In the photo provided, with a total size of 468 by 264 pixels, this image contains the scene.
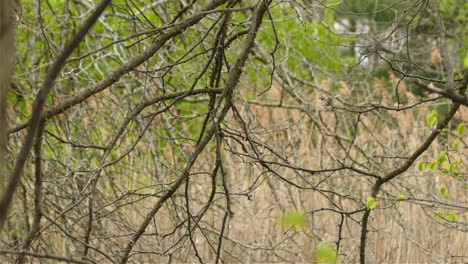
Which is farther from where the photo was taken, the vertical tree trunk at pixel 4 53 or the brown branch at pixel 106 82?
the brown branch at pixel 106 82

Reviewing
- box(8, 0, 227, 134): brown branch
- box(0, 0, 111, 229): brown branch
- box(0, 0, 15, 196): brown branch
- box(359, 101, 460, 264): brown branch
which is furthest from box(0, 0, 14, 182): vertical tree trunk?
box(359, 101, 460, 264): brown branch

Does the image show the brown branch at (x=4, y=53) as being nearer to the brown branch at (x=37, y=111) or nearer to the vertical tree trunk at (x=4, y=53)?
the vertical tree trunk at (x=4, y=53)

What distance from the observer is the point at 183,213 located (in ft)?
16.4

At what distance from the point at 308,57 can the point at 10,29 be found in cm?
939

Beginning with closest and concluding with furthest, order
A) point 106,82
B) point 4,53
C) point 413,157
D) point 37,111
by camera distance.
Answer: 1. point 4,53
2. point 37,111
3. point 106,82
4. point 413,157

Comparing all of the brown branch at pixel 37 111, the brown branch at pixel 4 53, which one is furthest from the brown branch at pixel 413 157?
the brown branch at pixel 4 53

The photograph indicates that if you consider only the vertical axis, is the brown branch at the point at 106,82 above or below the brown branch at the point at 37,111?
above

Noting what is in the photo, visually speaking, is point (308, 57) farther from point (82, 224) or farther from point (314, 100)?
point (82, 224)

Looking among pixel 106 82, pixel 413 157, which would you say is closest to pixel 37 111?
pixel 106 82

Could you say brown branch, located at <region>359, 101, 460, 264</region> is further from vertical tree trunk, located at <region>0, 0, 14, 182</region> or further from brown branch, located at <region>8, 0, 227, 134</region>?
vertical tree trunk, located at <region>0, 0, 14, 182</region>

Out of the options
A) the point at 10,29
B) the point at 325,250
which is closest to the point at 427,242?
the point at 325,250

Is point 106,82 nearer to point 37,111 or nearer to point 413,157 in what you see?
point 413,157

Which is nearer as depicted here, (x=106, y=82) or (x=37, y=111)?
(x=37, y=111)

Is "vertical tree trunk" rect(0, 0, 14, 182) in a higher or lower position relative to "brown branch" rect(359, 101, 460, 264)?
lower
